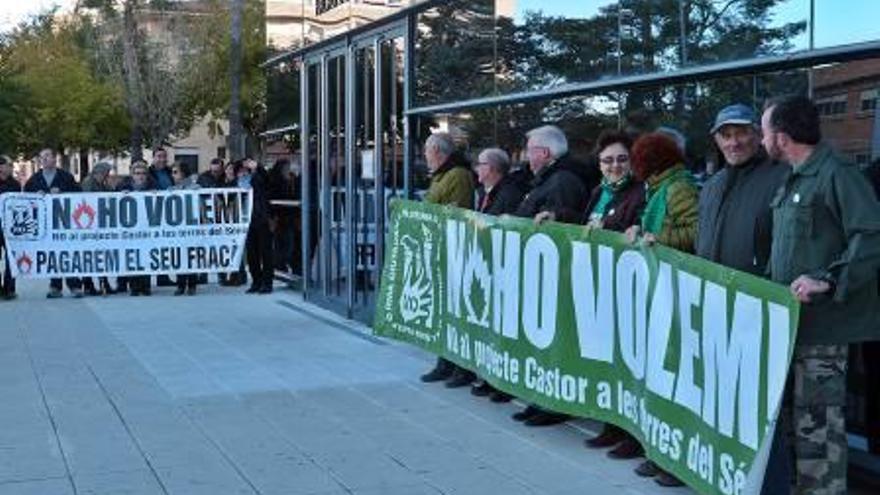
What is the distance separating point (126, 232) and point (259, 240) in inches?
64.3

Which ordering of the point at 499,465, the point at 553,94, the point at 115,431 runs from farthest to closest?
1. the point at 553,94
2. the point at 115,431
3. the point at 499,465

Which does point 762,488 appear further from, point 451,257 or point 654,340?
point 451,257

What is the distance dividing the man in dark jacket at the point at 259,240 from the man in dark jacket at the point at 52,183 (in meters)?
2.16

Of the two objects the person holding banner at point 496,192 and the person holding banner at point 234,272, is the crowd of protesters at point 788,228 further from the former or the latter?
the person holding banner at point 234,272

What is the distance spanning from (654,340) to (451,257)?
2.77 meters

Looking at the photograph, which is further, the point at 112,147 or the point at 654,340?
the point at 112,147

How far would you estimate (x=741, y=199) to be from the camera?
5.29 metres

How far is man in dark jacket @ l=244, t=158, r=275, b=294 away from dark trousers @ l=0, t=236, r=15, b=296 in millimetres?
2836

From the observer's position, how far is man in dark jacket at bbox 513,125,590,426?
23.4 ft

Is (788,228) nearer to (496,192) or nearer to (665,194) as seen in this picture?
(665,194)

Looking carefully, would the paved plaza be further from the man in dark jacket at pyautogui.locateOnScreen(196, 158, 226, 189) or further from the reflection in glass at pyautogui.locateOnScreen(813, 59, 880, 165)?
the man in dark jacket at pyautogui.locateOnScreen(196, 158, 226, 189)

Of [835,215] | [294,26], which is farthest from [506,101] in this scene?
[294,26]

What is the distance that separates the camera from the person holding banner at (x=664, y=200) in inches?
229

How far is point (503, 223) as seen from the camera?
7367 millimetres
